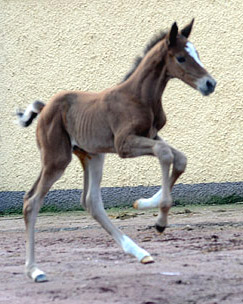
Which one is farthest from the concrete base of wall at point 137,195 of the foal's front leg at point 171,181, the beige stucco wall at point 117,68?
the foal's front leg at point 171,181

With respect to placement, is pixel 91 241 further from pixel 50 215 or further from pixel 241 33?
pixel 241 33

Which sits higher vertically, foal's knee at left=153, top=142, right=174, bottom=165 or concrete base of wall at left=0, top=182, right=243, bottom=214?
foal's knee at left=153, top=142, right=174, bottom=165

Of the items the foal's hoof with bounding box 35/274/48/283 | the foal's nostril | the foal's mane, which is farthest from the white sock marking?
the foal's nostril

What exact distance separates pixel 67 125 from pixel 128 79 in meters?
0.60

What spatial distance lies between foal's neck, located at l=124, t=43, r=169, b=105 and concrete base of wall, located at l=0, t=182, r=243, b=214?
447 cm

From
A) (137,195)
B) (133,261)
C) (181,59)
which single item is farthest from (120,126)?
(137,195)

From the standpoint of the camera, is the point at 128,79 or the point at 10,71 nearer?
the point at 128,79

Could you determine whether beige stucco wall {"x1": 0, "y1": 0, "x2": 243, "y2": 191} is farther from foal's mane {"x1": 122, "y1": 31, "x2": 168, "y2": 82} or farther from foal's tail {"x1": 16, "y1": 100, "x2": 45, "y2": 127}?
foal's mane {"x1": 122, "y1": 31, "x2": 168, "y2": 82}

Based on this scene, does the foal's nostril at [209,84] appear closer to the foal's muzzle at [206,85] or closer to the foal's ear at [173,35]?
the foal's muzzle at [206,85]

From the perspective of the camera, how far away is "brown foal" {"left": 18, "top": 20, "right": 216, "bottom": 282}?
5262 millimetres

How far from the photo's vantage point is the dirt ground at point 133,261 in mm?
5051

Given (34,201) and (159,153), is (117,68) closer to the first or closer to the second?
(34,201)

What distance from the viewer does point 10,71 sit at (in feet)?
33.8

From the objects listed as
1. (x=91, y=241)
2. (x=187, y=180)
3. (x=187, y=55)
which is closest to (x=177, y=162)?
(x=187, y=55)
